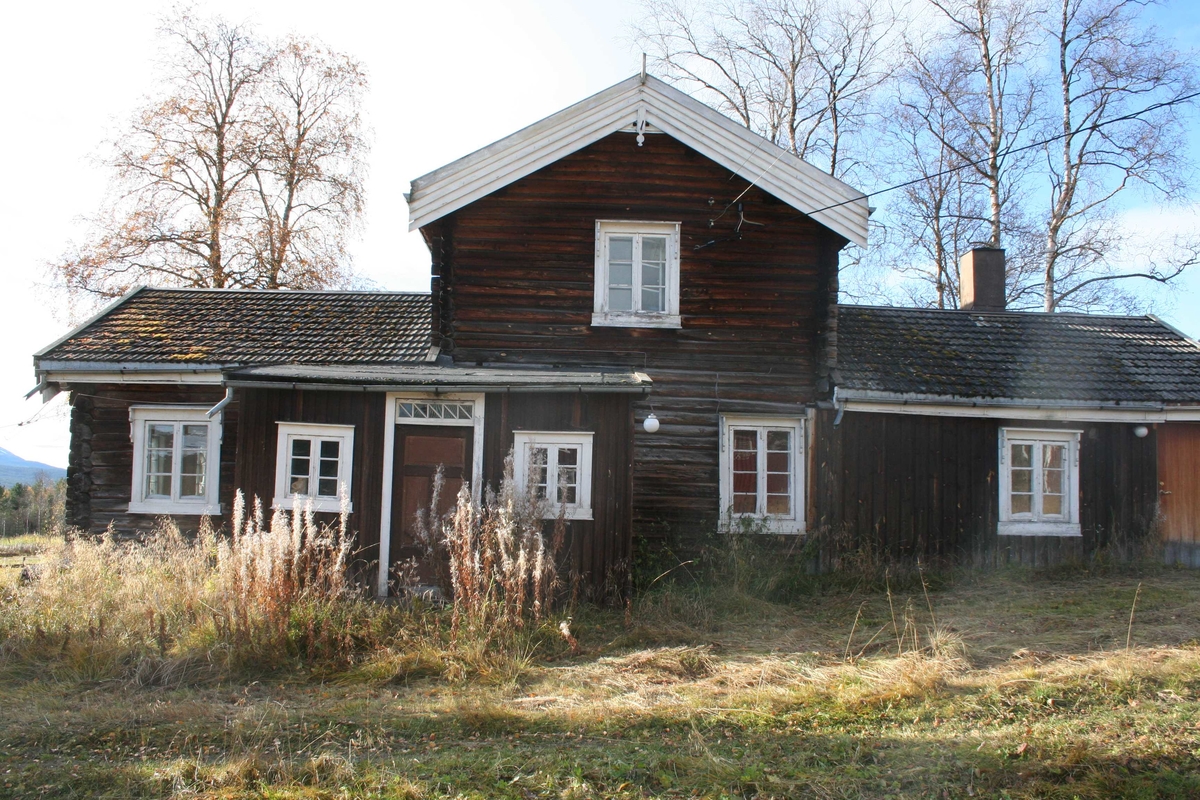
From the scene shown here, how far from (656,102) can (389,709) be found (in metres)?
9.37

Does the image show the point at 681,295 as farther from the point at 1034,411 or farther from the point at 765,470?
the point at 1034,411

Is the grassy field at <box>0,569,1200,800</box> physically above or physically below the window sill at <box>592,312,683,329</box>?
below

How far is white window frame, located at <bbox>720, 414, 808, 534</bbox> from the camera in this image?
12.2 metres

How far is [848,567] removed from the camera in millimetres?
11875

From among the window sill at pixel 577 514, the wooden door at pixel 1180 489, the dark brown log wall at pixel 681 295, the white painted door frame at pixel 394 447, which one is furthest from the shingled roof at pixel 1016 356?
the white painted door frame at pixel 394 447

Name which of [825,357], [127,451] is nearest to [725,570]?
[825,357]

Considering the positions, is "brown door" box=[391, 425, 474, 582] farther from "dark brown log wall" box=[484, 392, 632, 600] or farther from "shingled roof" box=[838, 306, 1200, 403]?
"shingled roof" box=[838, 306, 1200, 403]

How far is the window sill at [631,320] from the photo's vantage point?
12078 mm

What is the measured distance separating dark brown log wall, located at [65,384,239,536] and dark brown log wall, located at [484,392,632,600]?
19.4 ft

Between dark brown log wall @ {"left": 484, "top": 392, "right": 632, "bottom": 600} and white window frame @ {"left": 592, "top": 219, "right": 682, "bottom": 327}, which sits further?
white window frame @ {"left": 592, "top": 219, "right": 682, "bottom": 327}

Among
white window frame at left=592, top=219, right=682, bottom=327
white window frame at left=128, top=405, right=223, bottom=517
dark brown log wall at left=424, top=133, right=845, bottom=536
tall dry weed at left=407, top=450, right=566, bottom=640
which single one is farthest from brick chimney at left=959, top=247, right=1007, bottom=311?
white window frame at left=128, top=405, right=223, bottom=517

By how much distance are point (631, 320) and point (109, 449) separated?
28.0 feet

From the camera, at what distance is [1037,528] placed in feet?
41.4

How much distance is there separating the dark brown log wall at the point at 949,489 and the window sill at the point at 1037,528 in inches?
3.4
